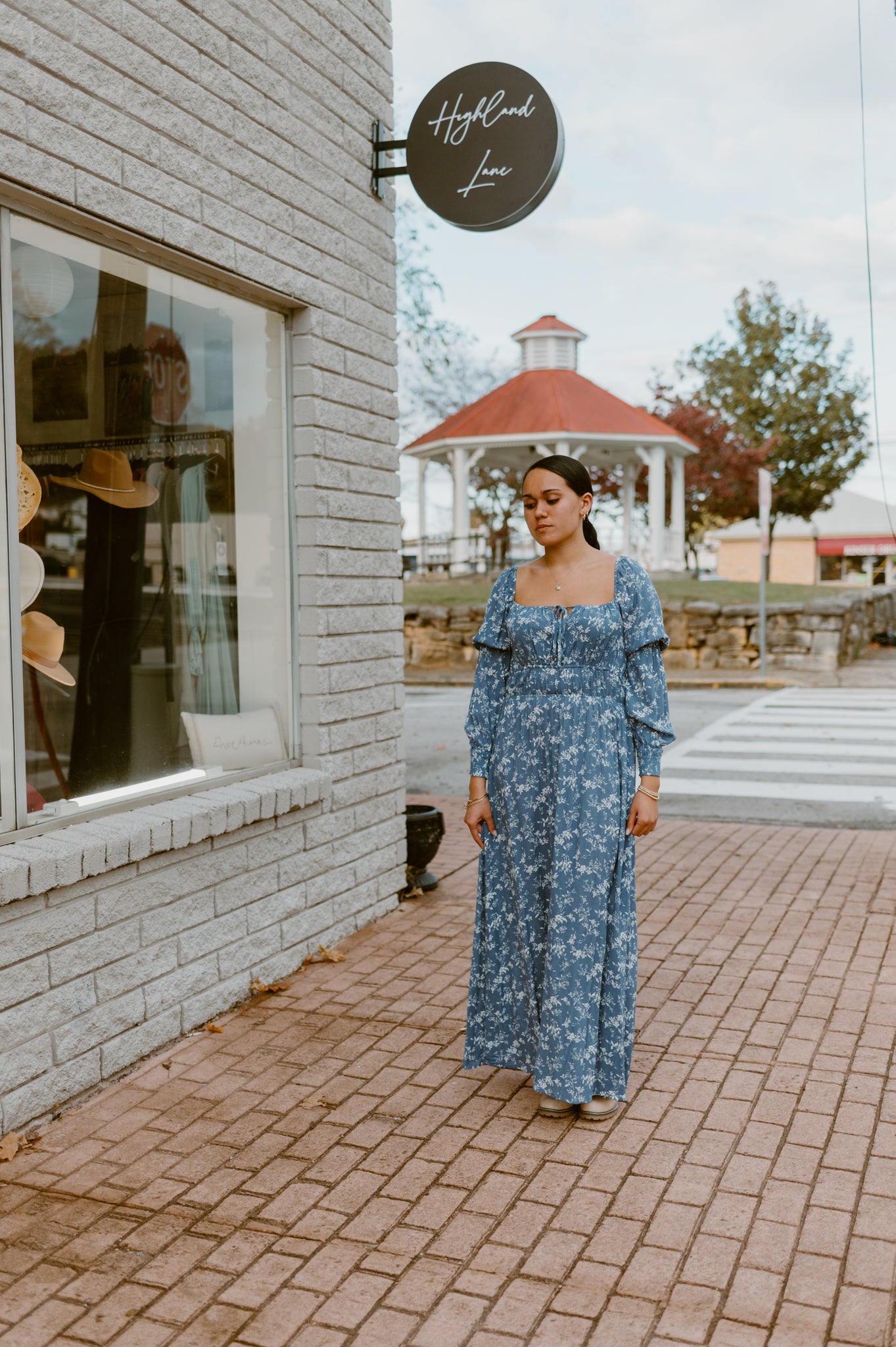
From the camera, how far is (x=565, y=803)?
3.81 m

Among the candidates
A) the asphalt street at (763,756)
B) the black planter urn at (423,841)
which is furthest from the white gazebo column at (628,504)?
the black planter urn at (423,841)

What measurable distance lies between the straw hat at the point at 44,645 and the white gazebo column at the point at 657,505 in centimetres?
2189

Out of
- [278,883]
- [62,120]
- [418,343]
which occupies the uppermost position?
[418,343]

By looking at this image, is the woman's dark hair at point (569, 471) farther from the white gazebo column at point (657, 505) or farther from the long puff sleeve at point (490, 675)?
the white gazebo column at point (657, 505)

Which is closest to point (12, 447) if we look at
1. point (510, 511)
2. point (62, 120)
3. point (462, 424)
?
point (62, 120)

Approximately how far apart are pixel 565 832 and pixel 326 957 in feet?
6.50

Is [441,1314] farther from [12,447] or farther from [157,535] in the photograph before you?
[157,535]

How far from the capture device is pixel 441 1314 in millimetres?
2791

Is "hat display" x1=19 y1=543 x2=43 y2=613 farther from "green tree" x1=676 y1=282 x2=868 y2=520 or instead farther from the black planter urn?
"green tree" x1=676 y1=282 x2=868 y2=520

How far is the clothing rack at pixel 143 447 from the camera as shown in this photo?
4258 millimetres

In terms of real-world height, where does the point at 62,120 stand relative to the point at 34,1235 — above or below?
above

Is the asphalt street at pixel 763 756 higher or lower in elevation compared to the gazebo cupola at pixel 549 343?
lower

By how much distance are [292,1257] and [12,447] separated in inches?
96.0

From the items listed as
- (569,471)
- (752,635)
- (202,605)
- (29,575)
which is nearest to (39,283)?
(29,575)
